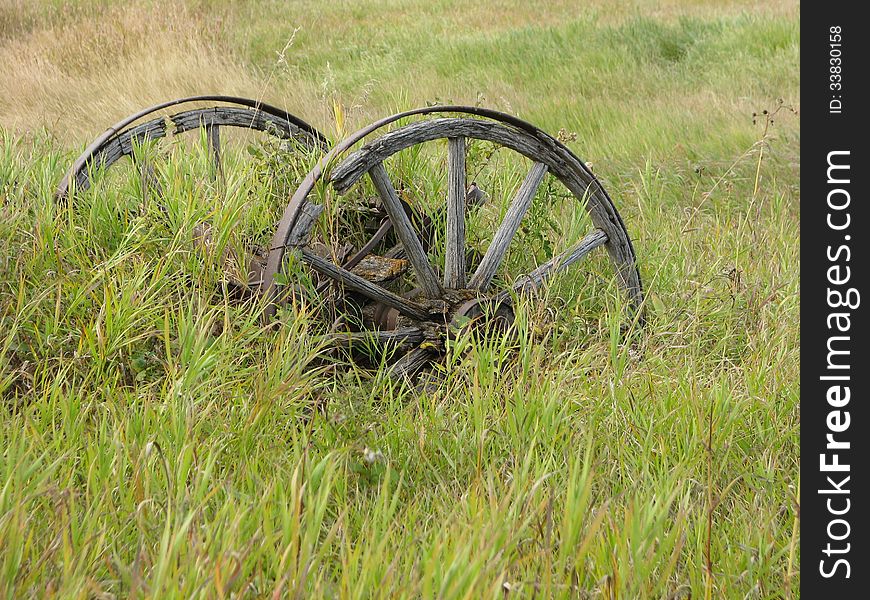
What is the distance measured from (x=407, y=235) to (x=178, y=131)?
129 cm

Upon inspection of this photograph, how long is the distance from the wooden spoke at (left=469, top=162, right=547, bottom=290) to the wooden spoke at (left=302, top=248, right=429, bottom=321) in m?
0.31

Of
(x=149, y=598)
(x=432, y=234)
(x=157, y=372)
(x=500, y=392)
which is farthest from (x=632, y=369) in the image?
(x=149, y=598)

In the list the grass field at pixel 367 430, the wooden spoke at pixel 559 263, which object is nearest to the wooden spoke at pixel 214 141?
the grass field at pixel 367 430

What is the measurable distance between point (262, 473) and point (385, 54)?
29.6 ft

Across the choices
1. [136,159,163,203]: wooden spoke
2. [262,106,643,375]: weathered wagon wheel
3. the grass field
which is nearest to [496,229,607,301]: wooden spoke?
[262,106,643,375]: weathered wagon wheel

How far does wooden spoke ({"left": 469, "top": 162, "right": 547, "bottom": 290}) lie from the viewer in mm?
3953

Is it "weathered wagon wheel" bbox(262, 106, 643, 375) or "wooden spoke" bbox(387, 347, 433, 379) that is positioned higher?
"weathered wagon wheel" bbox(262, 106, 643, 375)

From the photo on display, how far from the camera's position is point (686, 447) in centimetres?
274

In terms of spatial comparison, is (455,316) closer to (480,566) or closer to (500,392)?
(500,392)

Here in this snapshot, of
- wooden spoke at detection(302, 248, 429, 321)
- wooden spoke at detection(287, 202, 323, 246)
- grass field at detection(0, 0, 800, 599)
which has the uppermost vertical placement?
wooden spoke at detection(287, 202, 323, 246)

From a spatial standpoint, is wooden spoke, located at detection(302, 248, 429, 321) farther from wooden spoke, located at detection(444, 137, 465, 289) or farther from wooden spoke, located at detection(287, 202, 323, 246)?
wooden spoke, located at detection(444, 137, 465, 289)

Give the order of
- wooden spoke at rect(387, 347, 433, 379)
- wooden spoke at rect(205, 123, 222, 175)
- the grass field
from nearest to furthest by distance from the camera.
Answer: the grass field → wooden spoke at rect(387, 347, 433, 379) → wooden spoke at rect(205, 123, 222, 175)

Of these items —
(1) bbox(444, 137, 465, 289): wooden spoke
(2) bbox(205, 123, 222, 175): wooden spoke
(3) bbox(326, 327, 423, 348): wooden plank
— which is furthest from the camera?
(2) bbox(205, 123, 222, 175): wooden spoke

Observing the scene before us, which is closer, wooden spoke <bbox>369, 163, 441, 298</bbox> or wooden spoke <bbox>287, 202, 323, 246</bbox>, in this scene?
wooden spoke <bbox>287, 202, 323, 246</bbox>
